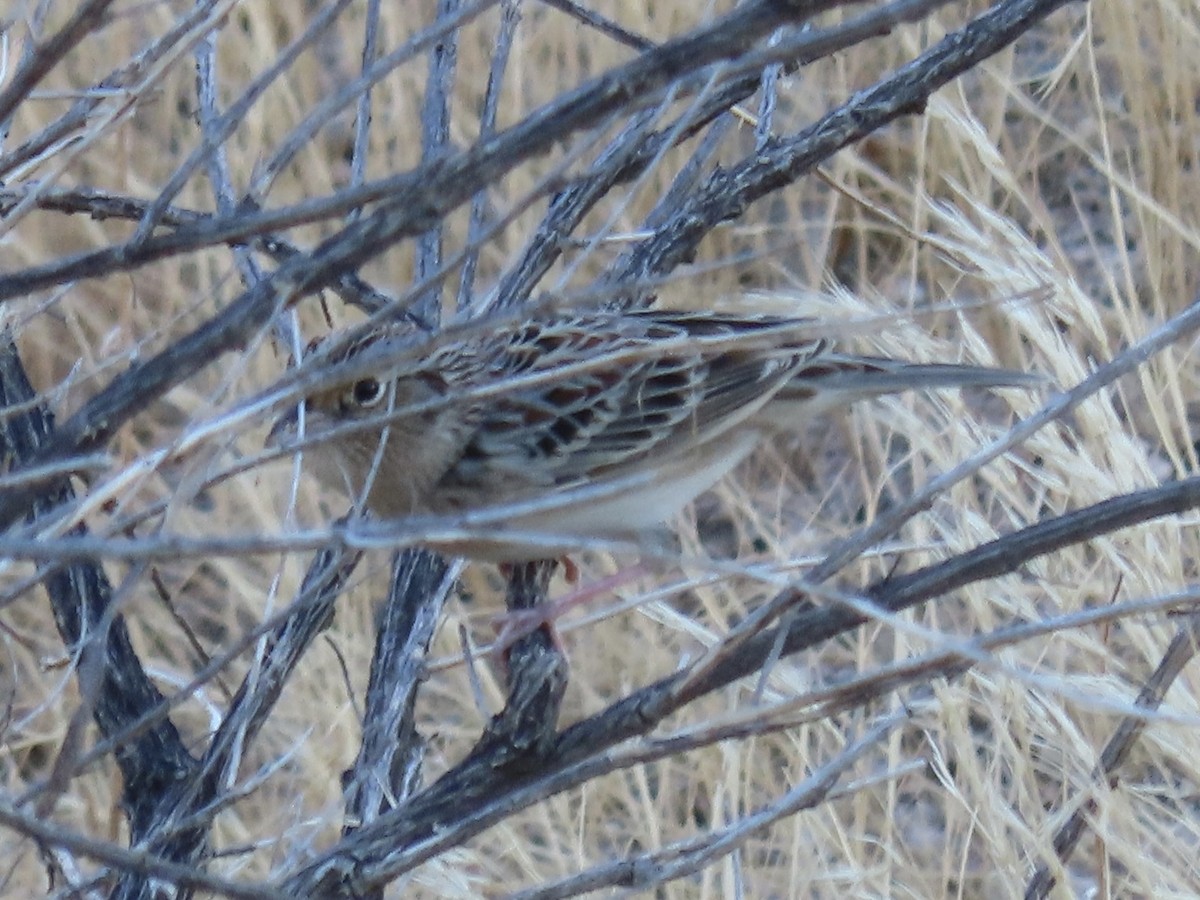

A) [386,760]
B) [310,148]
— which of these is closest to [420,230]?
[386,760]

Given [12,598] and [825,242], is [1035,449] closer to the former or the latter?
[12,598]

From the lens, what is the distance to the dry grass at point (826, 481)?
130 inches

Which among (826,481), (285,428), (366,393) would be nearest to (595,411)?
(366,393)

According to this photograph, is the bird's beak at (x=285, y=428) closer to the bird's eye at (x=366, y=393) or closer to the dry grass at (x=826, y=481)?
the bird's eye at (x=366, y=393)

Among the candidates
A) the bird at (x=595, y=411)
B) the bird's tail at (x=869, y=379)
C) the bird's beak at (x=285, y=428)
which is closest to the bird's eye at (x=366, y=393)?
the bird at (x=595, y=411)

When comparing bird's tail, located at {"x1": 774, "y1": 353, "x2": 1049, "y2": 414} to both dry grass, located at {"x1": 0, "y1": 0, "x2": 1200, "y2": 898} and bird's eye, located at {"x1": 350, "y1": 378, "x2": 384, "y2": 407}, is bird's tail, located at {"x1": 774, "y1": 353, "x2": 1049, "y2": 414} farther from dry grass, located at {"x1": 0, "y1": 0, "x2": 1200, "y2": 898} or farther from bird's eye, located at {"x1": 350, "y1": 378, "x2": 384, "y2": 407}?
bird's eye, located at {"x1": 350, "y1": 378, "x2": 384, "y2": 407}

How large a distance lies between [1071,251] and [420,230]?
5684 millimetres

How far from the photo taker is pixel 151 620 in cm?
598

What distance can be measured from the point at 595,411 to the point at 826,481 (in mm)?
2929

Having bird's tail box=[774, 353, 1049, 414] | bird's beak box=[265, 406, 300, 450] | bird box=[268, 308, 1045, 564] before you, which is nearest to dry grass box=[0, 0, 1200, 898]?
bird's tail box=[774, 353, 1049, 414]

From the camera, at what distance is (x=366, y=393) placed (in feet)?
10.4

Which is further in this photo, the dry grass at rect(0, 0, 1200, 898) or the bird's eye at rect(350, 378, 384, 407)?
the dry grass at rect(0, 0, 1200, 898)

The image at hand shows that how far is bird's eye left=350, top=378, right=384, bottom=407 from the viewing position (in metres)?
3.15

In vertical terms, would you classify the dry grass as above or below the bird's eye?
below
